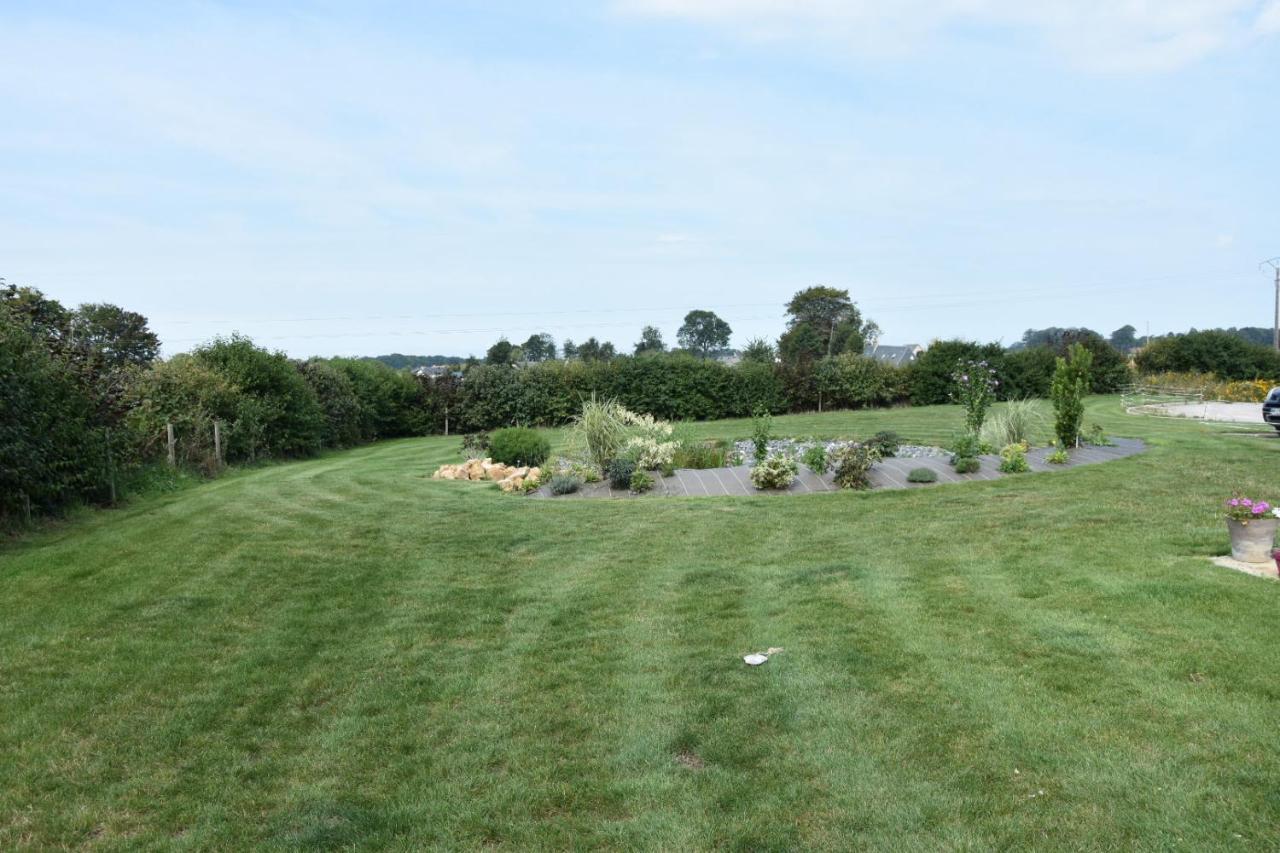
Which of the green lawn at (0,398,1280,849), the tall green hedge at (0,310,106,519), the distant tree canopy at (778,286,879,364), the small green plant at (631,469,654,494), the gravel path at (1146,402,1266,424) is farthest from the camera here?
the distant tree canopy at (778,286,879,364)

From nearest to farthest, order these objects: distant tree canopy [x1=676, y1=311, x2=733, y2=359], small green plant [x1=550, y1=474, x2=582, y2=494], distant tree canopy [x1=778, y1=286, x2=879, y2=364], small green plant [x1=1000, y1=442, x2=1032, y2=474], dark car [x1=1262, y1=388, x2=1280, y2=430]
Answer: small green plant [x1=550, y1=474, x2=582, y2=494]
small green plant [x1=1000, y1=442, x2=1032, y2=474]
dark car [x1=1262, y1=388, x2=1280, y2=430]
distant tree canopy [x1=778, y1=286, x2=879, y2=364]
distant tree canopy [x1=676, y1=311, x2=733, y2=359]

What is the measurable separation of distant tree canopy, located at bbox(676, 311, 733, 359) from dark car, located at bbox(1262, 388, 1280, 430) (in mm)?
76022

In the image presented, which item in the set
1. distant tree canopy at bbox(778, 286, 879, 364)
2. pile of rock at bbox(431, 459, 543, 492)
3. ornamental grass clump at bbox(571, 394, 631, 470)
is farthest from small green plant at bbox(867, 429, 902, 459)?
distant tree canopy at bbox(778, 286, 879, 364)

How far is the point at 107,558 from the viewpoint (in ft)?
22.2

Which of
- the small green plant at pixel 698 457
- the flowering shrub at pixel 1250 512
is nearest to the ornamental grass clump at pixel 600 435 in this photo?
the small green plant at pixel 698 457

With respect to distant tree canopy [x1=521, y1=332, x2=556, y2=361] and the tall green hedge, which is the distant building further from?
distant tree canopy [x1=521, y1=332, x2=556, y2=361]

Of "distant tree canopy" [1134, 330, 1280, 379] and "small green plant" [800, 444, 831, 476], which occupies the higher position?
"distant tree canopy" [1134, 330, 1280, 379]

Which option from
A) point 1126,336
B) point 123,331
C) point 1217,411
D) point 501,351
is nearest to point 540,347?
point 501,351

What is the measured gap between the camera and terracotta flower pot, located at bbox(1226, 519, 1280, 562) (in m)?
5.79

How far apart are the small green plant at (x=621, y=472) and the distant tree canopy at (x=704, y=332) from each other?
8132cm

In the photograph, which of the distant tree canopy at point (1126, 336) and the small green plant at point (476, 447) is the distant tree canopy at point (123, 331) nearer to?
the small green plant at point (476, 447)

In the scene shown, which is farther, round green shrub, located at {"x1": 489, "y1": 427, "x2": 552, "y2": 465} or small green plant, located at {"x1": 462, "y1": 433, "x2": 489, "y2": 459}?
small green plant, located at {"x1": 462, "y1": 433, "x2": 489, "y2": 459}

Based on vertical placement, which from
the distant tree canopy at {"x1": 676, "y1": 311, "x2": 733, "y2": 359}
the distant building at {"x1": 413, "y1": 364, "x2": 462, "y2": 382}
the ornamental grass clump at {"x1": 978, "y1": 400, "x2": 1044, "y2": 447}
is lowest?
the ornamental grass clump at {"x1": 978, "y1": 400, "x2": 1044, "y2": 447}

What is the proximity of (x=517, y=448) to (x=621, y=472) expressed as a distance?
2626 millimetres
